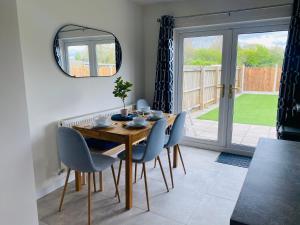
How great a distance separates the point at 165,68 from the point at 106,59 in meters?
1.04

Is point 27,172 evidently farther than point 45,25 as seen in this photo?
No

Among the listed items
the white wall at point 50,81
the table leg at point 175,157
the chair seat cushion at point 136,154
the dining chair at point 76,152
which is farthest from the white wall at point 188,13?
the dining chair at point 76,152

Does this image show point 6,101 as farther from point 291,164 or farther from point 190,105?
point 190,105

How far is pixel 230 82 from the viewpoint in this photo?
3609 millimetres

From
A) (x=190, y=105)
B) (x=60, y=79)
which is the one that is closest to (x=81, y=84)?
(x=60, y=79)

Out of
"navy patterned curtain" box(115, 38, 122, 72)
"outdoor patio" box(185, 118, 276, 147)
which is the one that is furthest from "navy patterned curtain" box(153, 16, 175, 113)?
"navy patterned curtain" box(115, 38, 122, 72)

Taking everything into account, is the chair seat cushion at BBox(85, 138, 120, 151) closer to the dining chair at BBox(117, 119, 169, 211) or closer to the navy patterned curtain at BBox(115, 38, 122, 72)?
the dining chair at BBox(117, 119, 169, 211)

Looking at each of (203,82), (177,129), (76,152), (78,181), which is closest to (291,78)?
(203,82)

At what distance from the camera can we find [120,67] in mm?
3617

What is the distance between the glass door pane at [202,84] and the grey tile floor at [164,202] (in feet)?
3.46

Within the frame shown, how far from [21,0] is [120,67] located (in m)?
1.67

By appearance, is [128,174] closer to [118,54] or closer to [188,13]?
[118,54]

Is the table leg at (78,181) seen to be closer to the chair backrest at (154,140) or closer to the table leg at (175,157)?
the chair backrest at (154,140)

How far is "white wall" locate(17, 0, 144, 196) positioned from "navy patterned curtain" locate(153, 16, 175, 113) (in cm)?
83
